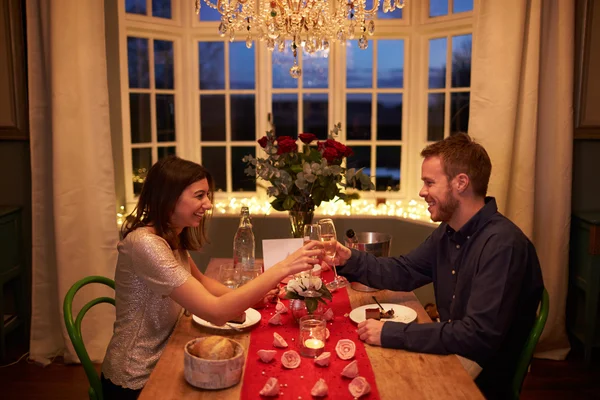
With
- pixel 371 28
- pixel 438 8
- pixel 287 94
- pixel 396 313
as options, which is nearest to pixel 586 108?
pixel 438 8

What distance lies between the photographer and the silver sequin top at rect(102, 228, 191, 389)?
191cm

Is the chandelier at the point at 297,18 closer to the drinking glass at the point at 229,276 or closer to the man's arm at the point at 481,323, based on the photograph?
the drinking glass at the point at 229,276

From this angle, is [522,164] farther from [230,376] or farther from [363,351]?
[230,376]

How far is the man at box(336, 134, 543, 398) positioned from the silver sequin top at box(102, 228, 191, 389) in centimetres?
62

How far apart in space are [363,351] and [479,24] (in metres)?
2.30

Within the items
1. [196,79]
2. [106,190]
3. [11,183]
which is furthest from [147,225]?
[196,79]

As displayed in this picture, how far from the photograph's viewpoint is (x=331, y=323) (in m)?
2.05

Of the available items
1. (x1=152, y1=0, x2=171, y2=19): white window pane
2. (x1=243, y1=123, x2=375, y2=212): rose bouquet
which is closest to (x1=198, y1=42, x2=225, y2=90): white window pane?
(x1=152, y1=0, x2=171, y2=19): white window pane

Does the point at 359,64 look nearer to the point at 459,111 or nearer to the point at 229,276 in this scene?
the point at 459,111

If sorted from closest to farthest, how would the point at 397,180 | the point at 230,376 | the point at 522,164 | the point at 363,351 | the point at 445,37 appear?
1. the point at 230,376
2. the point at 363,351
3. the point at 522,164
4. the point at 445,37
5. the point at 397,180

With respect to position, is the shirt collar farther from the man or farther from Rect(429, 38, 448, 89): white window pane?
Rect(429, 38, 448, 89): white window pane

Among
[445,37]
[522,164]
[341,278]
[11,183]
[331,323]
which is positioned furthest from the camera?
[445,37]

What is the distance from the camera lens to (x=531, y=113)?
3.42 metres

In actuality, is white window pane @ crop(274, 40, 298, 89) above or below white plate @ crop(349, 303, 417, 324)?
above
